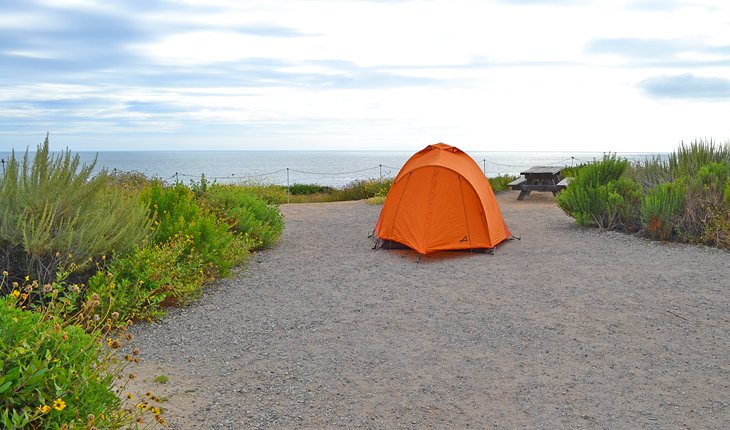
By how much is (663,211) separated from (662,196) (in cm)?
32

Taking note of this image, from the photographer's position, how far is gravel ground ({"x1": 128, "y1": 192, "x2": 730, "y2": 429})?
15.2 ft

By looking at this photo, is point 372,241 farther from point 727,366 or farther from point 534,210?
point 727,366

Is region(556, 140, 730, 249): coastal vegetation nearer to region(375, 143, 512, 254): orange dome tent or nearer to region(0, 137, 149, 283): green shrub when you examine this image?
region(375, 143, 512, 254): orange dome tent

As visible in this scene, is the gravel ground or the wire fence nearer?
the gravel ground

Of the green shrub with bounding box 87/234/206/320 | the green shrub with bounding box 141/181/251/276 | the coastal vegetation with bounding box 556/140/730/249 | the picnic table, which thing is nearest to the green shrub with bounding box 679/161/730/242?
the coastal vegetation with bounding box 556/140/730/249

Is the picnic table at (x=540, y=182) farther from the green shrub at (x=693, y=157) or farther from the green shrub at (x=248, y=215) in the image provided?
the green shrub at (x=248, y=215)

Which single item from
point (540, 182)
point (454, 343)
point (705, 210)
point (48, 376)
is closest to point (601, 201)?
point (705, 210)

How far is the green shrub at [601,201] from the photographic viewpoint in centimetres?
1188

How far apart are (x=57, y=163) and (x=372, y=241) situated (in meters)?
5.56

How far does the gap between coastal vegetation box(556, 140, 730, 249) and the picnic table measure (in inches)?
116

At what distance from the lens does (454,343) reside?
6.02 meters

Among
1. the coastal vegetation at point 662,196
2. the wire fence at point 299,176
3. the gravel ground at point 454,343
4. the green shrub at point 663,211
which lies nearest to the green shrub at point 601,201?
the coastal vegetation at point 662,196

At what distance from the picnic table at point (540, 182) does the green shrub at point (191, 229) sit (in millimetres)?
9962

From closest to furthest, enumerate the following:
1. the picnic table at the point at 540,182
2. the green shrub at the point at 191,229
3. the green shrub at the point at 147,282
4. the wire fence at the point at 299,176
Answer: the green shrub at the point at 147,282
the green shrub at the point at 191,229
the picnic table at the point at 540,182
the wire fence at the point at 299,176
